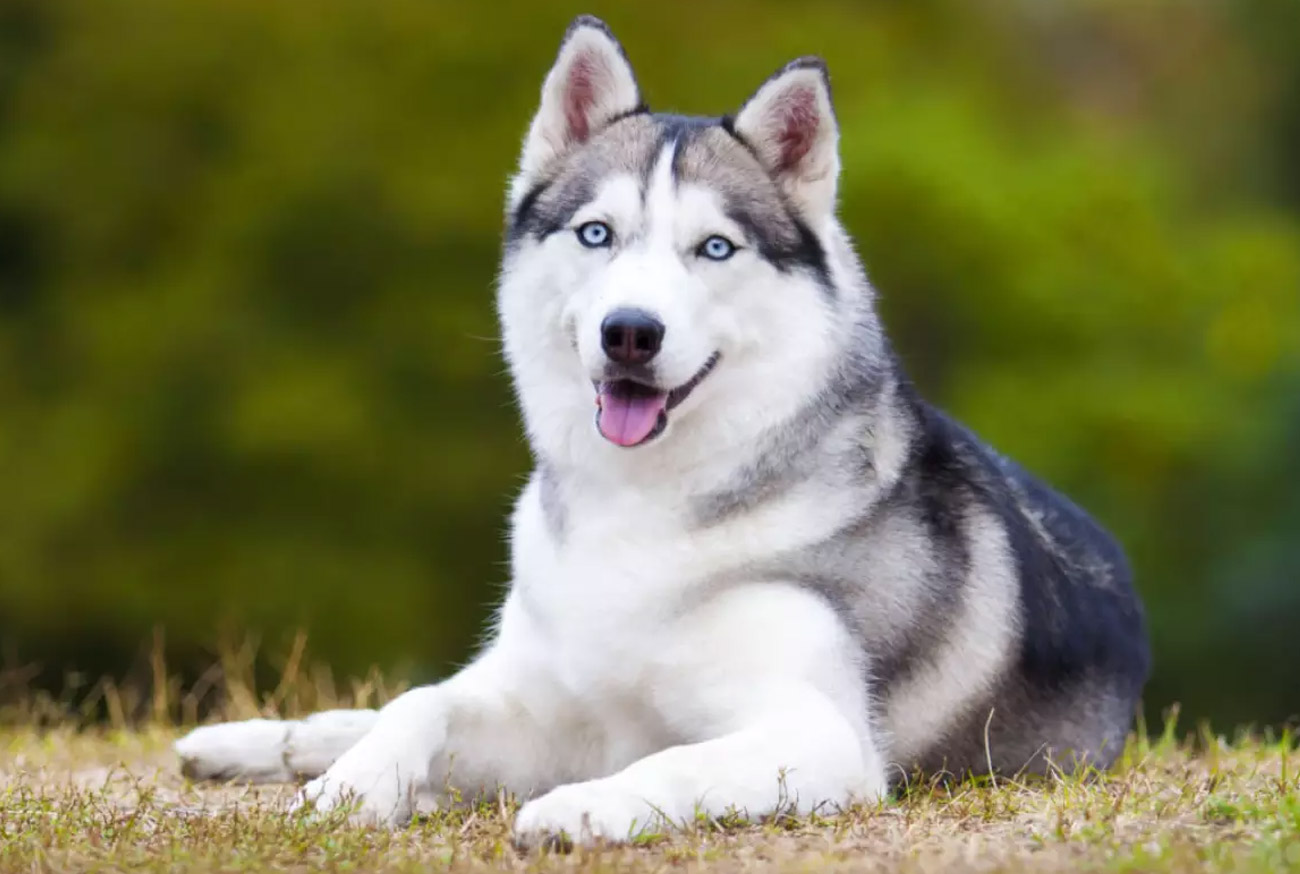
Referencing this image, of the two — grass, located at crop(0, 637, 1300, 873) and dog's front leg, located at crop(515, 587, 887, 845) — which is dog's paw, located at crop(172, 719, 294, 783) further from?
dog's front leg, located at crop(515, 587, 887, 845)

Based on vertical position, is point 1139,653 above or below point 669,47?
below

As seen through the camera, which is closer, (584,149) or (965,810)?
(965,810)

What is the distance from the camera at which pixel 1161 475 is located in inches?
936

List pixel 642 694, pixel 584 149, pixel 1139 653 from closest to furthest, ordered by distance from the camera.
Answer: pixel 642 694 < pixel 584 149 < pixel 1139 653

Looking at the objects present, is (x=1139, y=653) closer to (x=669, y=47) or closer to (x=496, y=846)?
(x=496, y=846)

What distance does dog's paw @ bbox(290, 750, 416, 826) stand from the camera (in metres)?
4.92

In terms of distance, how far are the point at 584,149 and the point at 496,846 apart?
218 cm

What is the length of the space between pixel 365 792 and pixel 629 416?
1238mm

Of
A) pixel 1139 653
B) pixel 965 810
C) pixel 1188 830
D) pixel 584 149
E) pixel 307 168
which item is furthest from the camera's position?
pixel 307 168

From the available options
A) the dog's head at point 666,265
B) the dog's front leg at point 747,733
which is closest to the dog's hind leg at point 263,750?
the dog's head at point 666,265

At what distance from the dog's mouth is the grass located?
1.07m

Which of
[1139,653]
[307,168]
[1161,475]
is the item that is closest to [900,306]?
[1161,475]

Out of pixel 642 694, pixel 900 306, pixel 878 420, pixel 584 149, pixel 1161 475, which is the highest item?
pixel 584 149

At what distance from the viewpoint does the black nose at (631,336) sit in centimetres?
496
